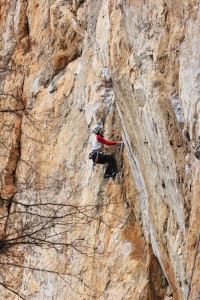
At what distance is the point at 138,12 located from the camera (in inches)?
477

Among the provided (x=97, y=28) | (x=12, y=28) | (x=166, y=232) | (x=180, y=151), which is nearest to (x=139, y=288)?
(x=166, y=232)

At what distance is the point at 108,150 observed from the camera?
15.3 meters

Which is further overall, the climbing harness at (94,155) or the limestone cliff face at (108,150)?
the climbing harness at (94,155)

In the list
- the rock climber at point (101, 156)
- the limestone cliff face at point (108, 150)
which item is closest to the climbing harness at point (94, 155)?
the rock climber at point (101, 156)

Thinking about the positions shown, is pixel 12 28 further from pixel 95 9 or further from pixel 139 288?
pixel 139 288

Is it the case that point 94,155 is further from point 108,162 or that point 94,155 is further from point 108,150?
point 108,150

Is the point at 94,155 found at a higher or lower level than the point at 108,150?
lower

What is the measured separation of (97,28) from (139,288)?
575cm

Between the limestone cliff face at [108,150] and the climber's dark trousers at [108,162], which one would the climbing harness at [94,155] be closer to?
the climber's dark trousers at [108,162]

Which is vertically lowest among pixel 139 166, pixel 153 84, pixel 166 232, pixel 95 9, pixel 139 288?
pixel 139 288

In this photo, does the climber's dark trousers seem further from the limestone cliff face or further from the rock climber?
the limestone cliff face

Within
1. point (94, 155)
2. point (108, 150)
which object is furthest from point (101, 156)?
point (108, 150)

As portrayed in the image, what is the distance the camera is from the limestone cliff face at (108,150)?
400 inches

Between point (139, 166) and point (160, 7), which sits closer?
point (160, 7)
